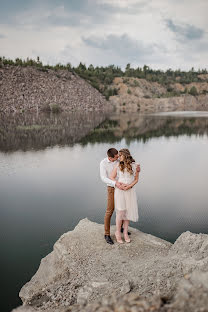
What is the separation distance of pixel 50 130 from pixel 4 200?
22.2 metres

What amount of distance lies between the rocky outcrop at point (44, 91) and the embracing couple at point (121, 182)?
55.8m

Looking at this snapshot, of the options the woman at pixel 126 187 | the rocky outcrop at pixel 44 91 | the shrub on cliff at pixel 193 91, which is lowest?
the woman at pixel 126 187

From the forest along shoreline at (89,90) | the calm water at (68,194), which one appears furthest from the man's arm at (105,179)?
the forest along shoreline at (89,90)

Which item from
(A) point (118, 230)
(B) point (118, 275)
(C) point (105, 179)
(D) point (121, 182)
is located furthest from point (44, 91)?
(B) point (118, 275)

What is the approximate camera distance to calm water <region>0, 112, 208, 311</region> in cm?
767

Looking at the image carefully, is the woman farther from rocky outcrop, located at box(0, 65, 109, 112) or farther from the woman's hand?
rocky outcrop, located at box(0, 65, 109, 112)

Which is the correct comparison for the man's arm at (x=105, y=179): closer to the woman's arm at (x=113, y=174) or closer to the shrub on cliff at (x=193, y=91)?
the woman's arm at (x=113, y=174)

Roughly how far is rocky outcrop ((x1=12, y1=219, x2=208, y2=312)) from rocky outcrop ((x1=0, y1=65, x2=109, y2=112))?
184ft

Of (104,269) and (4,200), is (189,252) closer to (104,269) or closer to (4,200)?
(104,269)

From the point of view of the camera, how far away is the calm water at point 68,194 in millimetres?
7668

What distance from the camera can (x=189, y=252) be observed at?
580 cm

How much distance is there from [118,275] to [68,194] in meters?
6.62

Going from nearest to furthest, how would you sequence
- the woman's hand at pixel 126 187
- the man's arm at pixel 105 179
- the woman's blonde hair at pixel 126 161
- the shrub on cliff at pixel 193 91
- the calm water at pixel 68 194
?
the woman's blonde hair at pixel 126 161
the woman's hand at pixel 126 187
the man's arm at pixel 105 179
the calm water at pixel 68 194
the shrub on cliff at pixel 193 91

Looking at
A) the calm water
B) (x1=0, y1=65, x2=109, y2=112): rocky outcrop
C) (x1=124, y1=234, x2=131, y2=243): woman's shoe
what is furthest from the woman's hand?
(x1=0, y1=65, x2=109, y2=112): rocky outcrop
